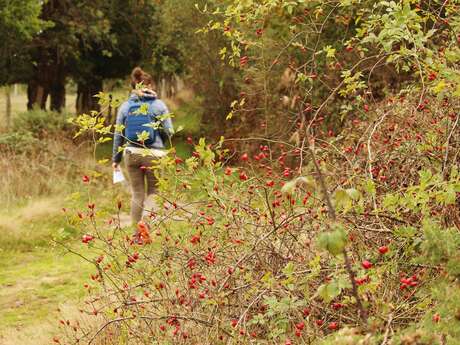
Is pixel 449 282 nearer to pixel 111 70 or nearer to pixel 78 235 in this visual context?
pixel 78 235

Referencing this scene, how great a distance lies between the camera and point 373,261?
3643mm

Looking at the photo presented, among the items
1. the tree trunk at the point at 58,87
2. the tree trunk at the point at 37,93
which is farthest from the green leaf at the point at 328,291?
the tree trunk at the point at 58,87

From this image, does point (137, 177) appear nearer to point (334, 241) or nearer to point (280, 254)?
point (280, 254)

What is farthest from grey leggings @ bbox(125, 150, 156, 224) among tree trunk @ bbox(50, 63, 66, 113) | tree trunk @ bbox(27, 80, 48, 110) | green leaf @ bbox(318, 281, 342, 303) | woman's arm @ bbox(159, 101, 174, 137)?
tree trunk @ bbox(50, 63, 66, 113)

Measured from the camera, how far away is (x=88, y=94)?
86.3ft

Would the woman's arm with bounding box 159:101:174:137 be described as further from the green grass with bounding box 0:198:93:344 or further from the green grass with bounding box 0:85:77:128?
the green grass with bounding box 0:85:77:128

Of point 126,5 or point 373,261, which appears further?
point 126,5

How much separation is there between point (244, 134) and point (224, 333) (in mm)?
10801

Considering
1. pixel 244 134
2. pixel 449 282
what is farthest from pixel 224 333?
pixel 244 134

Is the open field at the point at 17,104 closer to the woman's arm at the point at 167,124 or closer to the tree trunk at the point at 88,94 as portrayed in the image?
the tree trunk at the point at 88,94

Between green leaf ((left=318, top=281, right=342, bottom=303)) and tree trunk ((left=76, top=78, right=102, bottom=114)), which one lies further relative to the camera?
tree trunk ((left=76, top=78, right=102, bottom=114))

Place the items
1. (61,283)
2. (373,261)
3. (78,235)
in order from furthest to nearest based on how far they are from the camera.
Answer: (78,235) → (61,283) → (373,261)

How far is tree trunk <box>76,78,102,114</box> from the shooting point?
2550cm

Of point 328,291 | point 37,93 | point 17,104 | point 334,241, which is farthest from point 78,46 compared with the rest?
point 17,104
